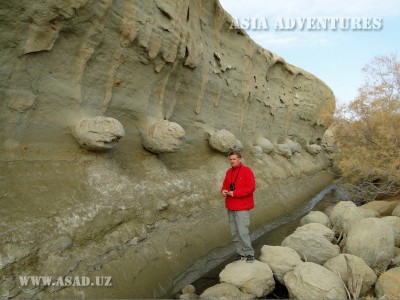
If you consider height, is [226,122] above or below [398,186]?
above

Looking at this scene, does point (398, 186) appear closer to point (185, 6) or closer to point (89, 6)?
point (185, 6)

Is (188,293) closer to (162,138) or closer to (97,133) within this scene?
(97,133)

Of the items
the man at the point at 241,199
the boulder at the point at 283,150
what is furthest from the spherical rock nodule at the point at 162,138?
the boulder at the point at 283,150

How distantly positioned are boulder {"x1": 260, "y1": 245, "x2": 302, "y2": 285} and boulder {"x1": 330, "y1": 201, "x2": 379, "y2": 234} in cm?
279

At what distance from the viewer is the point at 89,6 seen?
5.45m

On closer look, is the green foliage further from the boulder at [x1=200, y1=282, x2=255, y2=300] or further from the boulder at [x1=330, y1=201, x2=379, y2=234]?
the boulder at [x1=200, y1=282, x2=255, y2=300]

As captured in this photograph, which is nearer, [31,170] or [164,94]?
[31,170]

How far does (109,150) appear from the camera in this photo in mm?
6207

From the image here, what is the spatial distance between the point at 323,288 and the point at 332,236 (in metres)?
2.66

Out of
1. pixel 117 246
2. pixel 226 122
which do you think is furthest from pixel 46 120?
pixel 226 122

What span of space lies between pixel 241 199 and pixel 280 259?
4.33ft

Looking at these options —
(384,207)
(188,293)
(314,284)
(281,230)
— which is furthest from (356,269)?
(384,207)

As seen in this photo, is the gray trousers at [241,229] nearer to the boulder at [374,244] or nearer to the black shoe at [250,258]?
the black shoe at [250,258]

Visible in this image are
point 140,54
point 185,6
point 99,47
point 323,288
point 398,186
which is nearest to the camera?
point 323,288
